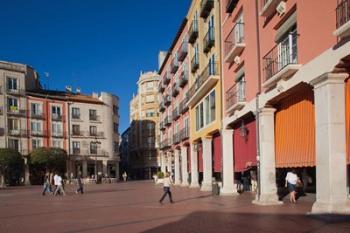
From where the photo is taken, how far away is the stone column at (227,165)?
2816 cm

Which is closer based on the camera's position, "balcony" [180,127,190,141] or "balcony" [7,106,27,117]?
"balcony" [180,127,190,141]

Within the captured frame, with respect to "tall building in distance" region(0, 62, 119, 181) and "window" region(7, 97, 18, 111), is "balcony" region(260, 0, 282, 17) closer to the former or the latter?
"tall building in distance" region(0, 62, 119, 181)

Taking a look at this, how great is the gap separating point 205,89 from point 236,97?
7485 mm

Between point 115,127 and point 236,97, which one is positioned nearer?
point 236,97

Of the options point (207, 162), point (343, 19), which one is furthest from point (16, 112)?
point (343, 19)

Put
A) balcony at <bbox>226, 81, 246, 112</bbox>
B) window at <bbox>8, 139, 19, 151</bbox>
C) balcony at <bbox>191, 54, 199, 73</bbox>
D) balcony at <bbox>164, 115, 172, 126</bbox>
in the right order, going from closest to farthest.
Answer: balcony at <bbox>226, 81, 246, 112</bbox> < balcony at <bbox>191, 54, 199, 73</bbox> < balcony at <bbox>164, 115, 172, 126</bbox> < window at <bbox>8, 139, 19, 151</bbox>

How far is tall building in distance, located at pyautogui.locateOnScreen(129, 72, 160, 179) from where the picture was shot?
104125mm

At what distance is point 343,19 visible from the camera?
43.1 ft

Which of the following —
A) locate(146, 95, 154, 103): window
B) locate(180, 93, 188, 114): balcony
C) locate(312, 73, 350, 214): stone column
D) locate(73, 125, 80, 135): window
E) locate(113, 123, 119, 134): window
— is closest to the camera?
locate(312, 73, 350, 214): stone column

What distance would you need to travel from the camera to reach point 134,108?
386 feet

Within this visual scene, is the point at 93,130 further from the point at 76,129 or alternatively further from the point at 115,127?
the point at 115,127

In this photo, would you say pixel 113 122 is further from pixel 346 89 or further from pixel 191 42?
pixel 346 89

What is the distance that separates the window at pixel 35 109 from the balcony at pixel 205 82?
44099mm

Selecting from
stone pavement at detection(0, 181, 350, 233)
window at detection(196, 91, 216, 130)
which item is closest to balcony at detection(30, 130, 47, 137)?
window at detection(196, 91, 216, 130)
